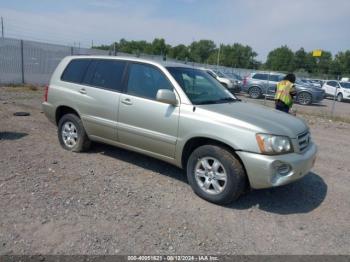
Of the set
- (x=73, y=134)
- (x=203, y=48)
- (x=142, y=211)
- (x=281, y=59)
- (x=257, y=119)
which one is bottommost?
(x=142, y=211)

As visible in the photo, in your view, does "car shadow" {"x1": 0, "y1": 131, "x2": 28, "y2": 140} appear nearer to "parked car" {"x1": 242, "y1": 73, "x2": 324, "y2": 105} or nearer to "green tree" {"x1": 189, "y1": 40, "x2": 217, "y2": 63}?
"parked car" {"x1": 242, "y1": 73, "x2": 324, "y2": 105}

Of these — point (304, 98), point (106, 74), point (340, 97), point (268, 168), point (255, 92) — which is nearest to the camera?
point (268, 168)

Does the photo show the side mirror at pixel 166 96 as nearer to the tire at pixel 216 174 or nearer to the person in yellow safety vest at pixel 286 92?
the tire at pixel 216 174

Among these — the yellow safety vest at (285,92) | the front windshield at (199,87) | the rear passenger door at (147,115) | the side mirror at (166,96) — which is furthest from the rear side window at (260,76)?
the side mirror at (166,96)

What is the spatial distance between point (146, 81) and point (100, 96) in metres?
0.87

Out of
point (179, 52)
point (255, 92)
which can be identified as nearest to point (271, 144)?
point (255, 92)

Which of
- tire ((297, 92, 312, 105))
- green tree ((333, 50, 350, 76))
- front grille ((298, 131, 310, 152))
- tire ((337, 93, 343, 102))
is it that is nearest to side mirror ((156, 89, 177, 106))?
front grille ((298, 131, 310, 152))

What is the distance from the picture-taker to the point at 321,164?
6184 millimetres

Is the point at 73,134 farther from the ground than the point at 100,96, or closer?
closer

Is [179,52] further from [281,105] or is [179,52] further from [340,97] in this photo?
[281,105]

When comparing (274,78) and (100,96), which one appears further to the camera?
(274,78)

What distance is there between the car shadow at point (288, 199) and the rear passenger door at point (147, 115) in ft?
4.06

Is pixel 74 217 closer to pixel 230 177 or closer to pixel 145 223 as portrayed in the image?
pixel 145 223

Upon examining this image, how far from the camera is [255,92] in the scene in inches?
800
